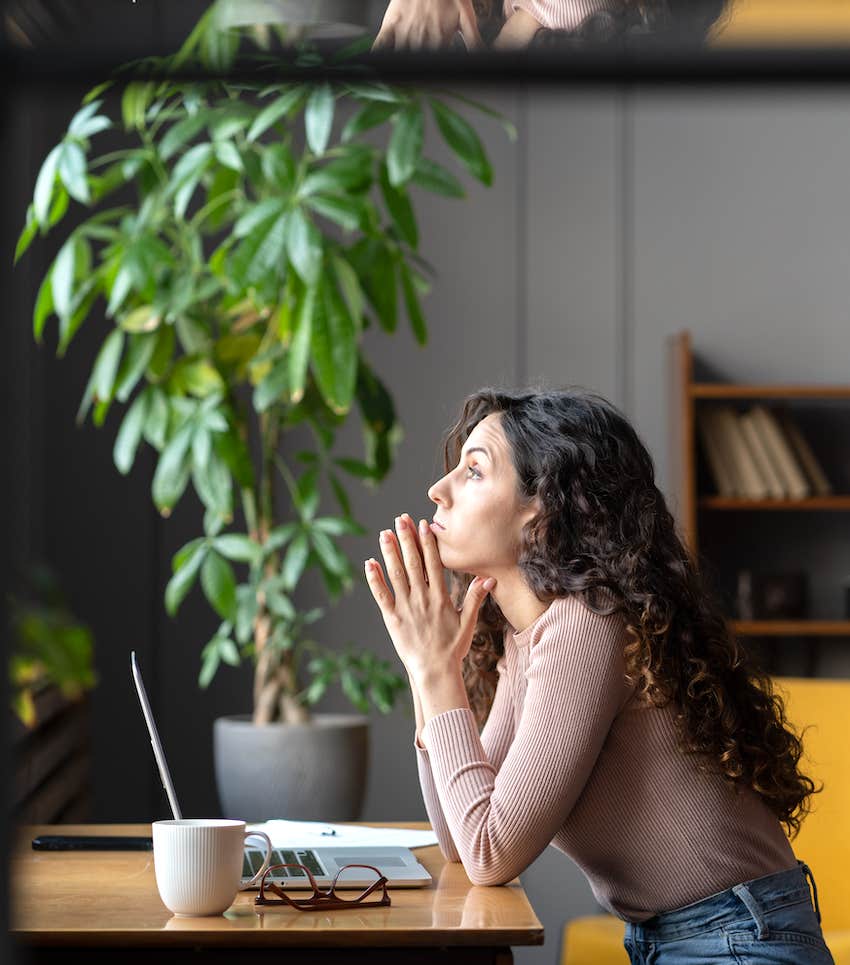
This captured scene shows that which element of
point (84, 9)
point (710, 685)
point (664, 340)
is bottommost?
point (710, 685)

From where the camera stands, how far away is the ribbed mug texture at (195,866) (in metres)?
→ 1.05

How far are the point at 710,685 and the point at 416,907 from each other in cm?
40

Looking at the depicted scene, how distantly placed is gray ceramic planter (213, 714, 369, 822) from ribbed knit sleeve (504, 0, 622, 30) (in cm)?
232

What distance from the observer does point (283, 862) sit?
1296 mm

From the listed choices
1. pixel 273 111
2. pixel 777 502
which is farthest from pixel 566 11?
pixel 777 502

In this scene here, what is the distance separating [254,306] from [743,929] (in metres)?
1.65

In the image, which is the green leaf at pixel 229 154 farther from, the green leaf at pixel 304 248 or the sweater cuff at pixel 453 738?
the sweater cuff at pixel 453 738

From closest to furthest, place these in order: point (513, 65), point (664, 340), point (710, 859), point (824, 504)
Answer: point (513, 65), point (710, 859), point (824, 504), point (664, 340)

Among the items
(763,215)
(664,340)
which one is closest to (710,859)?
(664,340)

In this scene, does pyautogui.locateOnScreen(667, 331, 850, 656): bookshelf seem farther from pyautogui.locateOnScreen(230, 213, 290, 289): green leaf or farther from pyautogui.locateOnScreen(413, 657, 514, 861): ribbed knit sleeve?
pyautogui.locateOnScreen(413, 657, 514, 861): ribbed knit sleeve

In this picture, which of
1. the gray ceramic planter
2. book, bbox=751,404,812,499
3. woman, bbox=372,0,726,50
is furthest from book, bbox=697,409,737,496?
woman, bbox=372,0,726,50

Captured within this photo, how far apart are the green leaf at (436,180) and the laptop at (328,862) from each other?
139 centimetres

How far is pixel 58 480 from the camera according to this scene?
129 inches

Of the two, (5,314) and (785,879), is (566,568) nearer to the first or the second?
(785,879)
